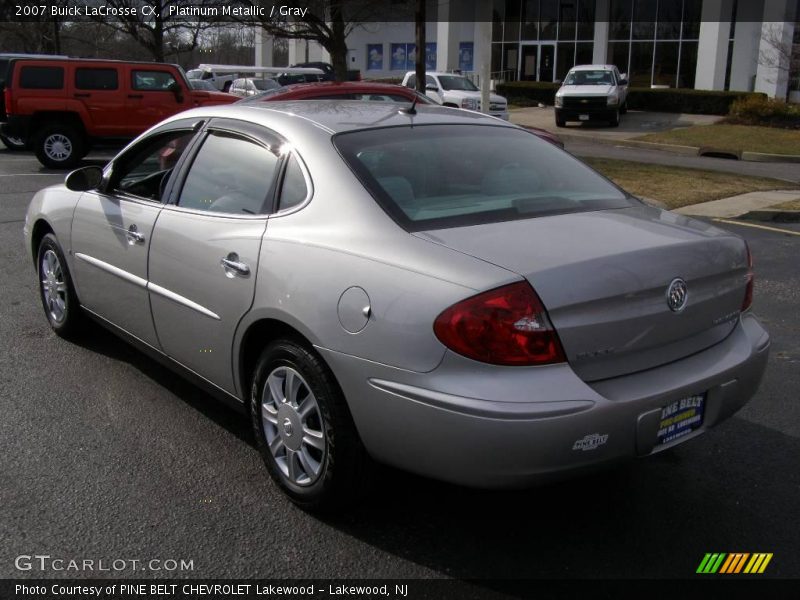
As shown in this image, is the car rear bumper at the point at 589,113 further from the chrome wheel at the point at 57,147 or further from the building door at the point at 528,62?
the chrome wheel at the point at 57,147

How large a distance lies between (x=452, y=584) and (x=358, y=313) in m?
1.01

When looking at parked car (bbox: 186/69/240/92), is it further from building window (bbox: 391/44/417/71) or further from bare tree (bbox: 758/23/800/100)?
bare tree (bbox: 758/23/800/100)

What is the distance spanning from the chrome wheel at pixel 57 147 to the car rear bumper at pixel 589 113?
53.5ft

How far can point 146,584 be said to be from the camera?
3.05 metres

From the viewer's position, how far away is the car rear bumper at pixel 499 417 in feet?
9.37

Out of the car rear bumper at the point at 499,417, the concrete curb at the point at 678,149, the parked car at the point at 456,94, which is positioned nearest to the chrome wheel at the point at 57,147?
the concrete curb at the point at 678,149

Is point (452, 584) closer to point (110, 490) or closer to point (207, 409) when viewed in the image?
point (110, 490)

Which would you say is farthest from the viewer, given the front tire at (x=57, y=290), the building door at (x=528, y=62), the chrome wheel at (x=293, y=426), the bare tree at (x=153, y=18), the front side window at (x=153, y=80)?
the building door at (x=528, y=62)

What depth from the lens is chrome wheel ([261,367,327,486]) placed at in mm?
3393

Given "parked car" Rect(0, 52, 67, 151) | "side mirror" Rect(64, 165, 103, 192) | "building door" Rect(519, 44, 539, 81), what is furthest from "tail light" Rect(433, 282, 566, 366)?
"building door" Rect(519, 44, 539, 81)

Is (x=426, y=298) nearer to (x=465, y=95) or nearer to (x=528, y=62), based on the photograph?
(x=465, y=95)

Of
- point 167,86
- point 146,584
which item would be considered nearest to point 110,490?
point 146,584

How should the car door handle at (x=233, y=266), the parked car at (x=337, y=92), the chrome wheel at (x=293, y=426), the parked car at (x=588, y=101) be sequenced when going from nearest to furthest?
the chrome wheel at (x=293, y=426)
the car door handle at (x=233, y=266)
the parked car at (x=337, y=92)
the parked car at (x=588, y=101)

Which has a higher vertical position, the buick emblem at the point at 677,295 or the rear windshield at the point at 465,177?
the rear windshield at the point at 465,177
